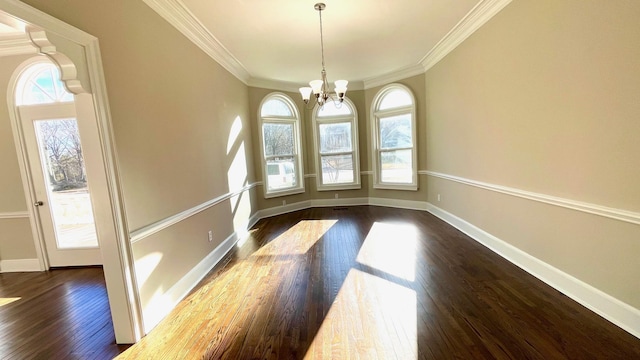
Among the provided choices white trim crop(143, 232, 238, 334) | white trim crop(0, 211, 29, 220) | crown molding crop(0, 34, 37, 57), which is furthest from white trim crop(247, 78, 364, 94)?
white trim crop(0, 211, 29, 220)

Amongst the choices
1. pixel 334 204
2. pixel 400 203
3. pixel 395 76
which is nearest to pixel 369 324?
pixel 400 203

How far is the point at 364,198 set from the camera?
249 inches

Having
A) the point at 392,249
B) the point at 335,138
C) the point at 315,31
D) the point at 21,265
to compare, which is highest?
the point at 315,31

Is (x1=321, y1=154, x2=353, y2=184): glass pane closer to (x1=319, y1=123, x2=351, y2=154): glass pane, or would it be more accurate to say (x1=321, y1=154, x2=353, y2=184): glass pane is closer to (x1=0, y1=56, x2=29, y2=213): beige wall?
(x1=319, y1=123, x2=351, y2=154): glass pane

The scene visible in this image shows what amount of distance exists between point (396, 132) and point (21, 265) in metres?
6.32

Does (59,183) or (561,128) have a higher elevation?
(561,128)

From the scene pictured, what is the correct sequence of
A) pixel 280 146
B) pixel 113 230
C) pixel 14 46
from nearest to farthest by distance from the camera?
pixel 113 230 → pixel 14 46 → pixel 280 146

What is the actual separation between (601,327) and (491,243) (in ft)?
4.81

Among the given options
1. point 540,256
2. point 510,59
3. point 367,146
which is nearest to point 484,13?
point 510,59

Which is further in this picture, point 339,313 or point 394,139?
point 394,139

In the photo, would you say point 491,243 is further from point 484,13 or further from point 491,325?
point 484,13

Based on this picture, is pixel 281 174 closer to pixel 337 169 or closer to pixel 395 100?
pixel 337 169

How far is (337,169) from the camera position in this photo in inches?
248

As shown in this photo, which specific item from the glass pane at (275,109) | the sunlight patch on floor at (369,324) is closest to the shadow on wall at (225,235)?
the glass pane at (275,109)
